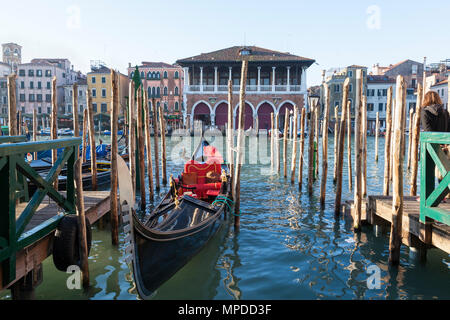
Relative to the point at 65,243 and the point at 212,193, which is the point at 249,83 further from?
→ the point at 65,243

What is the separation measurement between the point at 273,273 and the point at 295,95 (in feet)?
93.2

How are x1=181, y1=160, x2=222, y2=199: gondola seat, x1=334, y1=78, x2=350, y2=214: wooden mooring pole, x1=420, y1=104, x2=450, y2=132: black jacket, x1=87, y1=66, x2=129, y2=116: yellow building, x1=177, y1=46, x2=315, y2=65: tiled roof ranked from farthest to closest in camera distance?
x1=87, y1=66, x2=129, y2=116: yellow building < x1=177, y1=46, x2=315, y2=65: tiled roof < x1=181, y1=160, x2=222, y2=199: gondola seat < x1=334, y1=78, x2=350, y2=214: wooden mooring pole < x1=420, y1=104, x2=450, y2=132: black jacket

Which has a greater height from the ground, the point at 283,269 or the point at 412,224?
the point at 412,224

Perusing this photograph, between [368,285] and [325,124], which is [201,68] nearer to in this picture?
[325,124]

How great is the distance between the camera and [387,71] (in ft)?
140

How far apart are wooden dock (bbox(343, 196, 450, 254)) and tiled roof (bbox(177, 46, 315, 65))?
27.2 metres

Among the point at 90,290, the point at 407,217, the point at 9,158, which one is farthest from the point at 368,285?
the point at 9,158

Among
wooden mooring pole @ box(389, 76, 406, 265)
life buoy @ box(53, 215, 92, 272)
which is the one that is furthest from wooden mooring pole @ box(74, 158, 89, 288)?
wooden mooring pole @ box(389, 76, 406, 265)

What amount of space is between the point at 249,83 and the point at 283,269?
29.6 metres

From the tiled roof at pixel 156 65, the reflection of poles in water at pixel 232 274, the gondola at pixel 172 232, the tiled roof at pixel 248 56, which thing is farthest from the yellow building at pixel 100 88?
the reflection of poles in water at pixel 232 274

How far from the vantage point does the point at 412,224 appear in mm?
4254

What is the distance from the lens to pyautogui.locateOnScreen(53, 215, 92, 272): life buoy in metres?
Answer: 3.62

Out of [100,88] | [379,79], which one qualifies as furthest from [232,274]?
[379,79]

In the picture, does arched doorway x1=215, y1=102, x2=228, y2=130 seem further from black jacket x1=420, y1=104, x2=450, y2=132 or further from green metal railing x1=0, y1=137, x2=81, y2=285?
green metal railing x1=0, y1=137, x2=81, y2=285
